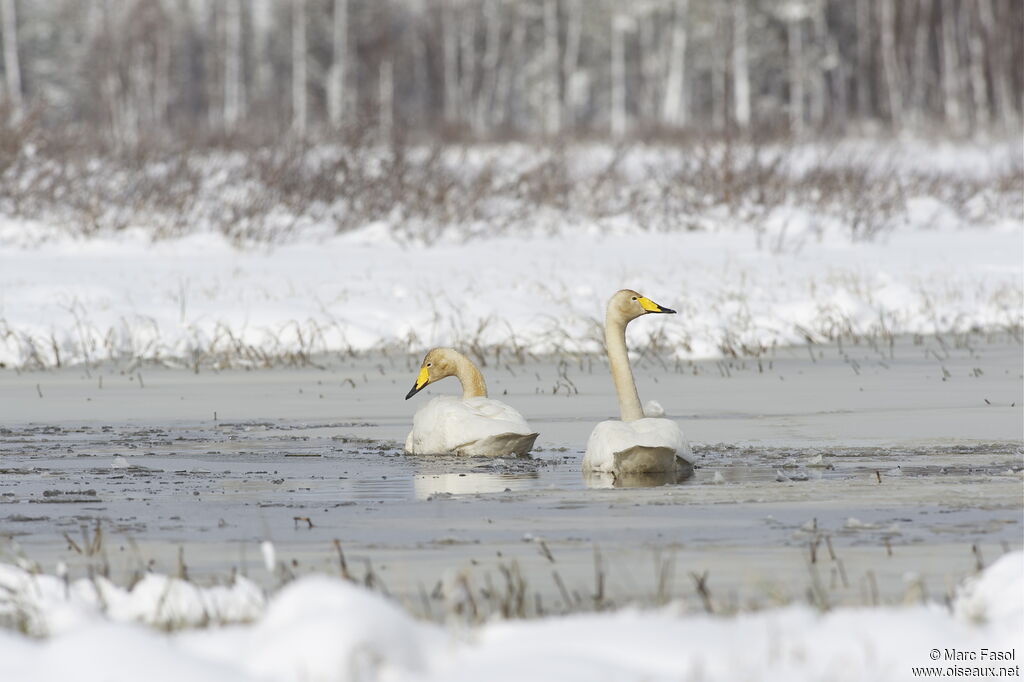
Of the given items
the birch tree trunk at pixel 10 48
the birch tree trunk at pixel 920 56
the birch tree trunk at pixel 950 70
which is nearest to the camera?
the birch tree trunk at pixel 950 70

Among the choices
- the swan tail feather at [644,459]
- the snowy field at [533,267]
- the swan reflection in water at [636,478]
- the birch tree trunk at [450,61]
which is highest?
the birch tree trunk at [450,61]

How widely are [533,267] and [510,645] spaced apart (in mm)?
15824

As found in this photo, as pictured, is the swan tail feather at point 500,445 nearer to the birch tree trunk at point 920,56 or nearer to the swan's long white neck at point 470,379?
the swan's long white neck at point 470,379

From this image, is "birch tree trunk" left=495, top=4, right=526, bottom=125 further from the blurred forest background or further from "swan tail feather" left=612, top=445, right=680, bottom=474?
"swan tail feather" left=612, top=445, right=680, bottom=474

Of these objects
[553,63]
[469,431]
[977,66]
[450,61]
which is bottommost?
[469,431]

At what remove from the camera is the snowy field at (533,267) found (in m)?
14.8

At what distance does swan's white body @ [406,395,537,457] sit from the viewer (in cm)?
823

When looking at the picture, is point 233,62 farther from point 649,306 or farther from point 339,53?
point 649,306

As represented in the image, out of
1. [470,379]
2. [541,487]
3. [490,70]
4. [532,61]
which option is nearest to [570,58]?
[490,70]

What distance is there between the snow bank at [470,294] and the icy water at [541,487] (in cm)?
186

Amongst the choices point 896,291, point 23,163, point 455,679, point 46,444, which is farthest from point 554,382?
point 23,163

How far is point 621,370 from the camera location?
8.18 meters

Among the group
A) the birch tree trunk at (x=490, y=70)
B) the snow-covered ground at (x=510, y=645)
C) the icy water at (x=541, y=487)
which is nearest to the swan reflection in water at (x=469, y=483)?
the icy water at (x=541, y=487)

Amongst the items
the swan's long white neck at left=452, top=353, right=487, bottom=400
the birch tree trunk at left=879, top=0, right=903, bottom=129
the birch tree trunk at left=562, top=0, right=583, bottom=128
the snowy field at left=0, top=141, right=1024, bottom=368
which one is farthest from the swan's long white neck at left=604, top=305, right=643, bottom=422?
the birch tree trunk at left=562, top=0, right=583, bottom=128
